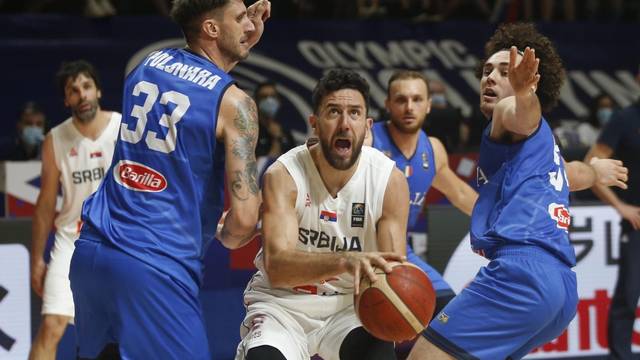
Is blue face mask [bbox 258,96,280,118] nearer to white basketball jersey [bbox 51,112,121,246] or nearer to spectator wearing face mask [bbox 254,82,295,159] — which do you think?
spectator wearing face mask [bbox 254,82,295,159]

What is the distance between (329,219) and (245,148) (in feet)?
2.69

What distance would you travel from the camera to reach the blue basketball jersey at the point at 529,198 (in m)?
4.65

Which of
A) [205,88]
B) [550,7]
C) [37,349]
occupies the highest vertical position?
[550,7]

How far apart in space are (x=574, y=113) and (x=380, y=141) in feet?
22.3

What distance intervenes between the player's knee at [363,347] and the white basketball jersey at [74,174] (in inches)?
119

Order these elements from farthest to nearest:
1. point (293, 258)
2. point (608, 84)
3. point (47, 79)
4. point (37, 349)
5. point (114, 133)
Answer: point (608, 84), point (47, 79), point (114, 133), point (37, 349), point (293, 258)

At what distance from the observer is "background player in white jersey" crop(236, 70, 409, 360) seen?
477 centimetres

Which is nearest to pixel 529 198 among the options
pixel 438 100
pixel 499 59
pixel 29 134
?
pixel 499 59

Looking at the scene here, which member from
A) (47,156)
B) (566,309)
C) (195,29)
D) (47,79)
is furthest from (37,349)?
(47,79)

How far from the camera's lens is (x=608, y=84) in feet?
43.9

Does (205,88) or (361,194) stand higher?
(205,88)

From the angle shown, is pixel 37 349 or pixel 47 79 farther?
pixel 47 79

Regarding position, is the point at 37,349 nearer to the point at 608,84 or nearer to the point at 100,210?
the point at 100,210

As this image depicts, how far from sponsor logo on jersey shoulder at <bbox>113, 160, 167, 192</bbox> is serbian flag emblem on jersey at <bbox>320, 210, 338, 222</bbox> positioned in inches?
37.6
